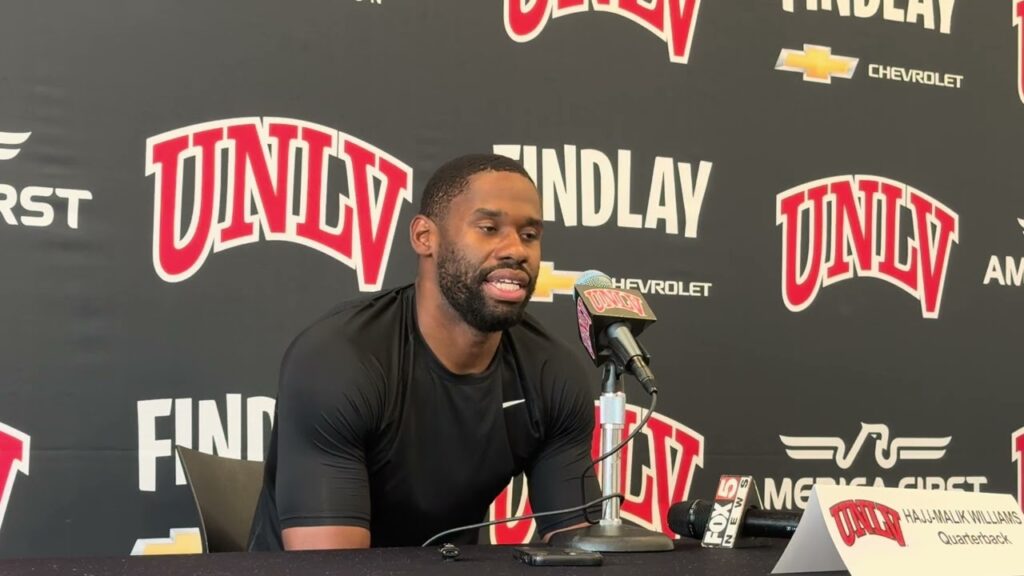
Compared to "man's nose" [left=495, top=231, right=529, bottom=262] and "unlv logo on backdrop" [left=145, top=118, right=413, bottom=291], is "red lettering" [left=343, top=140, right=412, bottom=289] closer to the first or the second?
"unlv logo on backdrop" [left=145, top=118, right=413, bottom=291]

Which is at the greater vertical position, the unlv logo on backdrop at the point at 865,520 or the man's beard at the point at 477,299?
the man's beard at the point at 477,299

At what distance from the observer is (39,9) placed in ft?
6.70

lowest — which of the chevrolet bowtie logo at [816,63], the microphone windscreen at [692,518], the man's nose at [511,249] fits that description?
the microphone windscreen at [692,518]

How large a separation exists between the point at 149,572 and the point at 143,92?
1.31 meters

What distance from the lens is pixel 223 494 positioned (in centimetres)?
174

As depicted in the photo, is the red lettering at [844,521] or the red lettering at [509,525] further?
the red lettering at [509,525]

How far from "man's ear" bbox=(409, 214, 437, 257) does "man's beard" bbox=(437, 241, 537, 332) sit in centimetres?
7

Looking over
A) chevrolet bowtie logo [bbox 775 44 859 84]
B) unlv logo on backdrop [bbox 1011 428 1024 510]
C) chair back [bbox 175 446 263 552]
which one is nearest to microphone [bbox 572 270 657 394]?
chair back [bbox 175 446 263 552]

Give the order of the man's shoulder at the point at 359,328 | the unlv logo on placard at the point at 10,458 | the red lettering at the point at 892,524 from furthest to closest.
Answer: the unlv logo on placard at the point at 10,458 < the man's shoulder at the point at 359,328 < the red lettering at the point at 892,524

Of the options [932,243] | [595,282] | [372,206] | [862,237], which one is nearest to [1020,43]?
[932,243]

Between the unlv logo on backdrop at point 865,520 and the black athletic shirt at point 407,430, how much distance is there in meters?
0.62

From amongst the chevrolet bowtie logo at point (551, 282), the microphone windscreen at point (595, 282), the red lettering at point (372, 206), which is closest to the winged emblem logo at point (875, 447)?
the chevrolet bowtie logo at point (551, 282)

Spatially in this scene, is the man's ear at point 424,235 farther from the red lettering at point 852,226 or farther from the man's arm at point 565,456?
the red lettering at point 852,226

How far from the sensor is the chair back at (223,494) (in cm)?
167
